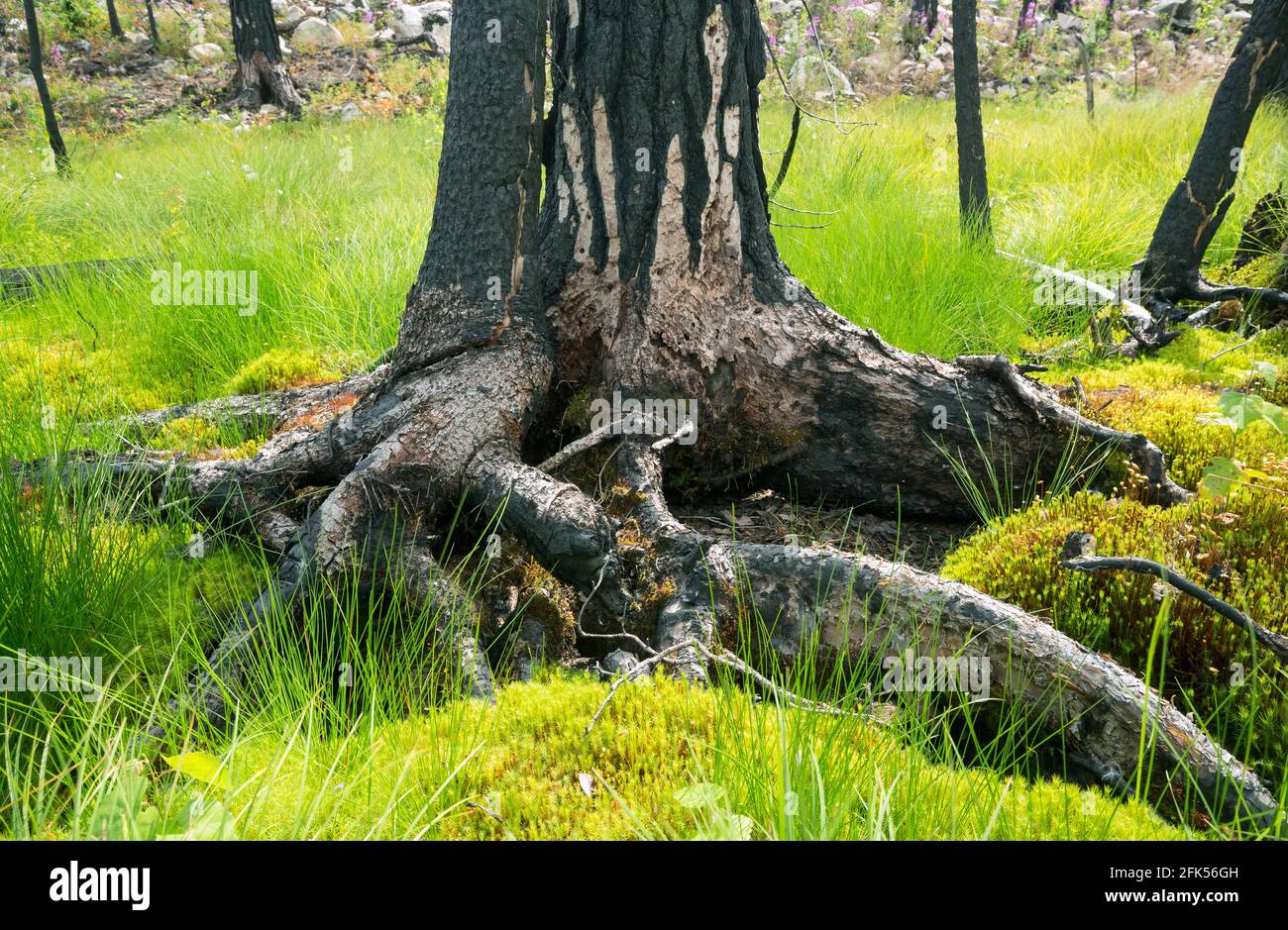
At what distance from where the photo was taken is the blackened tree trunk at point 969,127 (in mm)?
5973

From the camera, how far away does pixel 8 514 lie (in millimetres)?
2402

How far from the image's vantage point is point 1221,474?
261 cm

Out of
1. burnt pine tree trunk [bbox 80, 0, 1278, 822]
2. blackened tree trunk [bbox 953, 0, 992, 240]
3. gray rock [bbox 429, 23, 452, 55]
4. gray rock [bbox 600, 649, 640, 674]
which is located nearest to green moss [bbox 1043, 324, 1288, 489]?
burnt pine tree trunk [bbox 80, 0, 1278, 822]

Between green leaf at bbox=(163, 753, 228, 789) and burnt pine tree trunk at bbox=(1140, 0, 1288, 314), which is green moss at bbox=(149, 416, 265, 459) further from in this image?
burnt pine tree trunk at bbox=(1140, 0, 1288, 314)

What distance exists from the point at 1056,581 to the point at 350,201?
702cm

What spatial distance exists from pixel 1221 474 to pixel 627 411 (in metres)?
2.02

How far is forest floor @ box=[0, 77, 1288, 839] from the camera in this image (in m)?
1.80

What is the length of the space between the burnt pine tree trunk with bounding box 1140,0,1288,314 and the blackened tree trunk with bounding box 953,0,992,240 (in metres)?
1.16

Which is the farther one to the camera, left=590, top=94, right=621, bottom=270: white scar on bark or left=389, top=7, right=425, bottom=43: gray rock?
left=389, top=7, right=425, bottom=43: gray rock

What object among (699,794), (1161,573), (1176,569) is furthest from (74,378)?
(1176,569)

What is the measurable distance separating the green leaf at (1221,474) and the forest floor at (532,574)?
6.2 inches

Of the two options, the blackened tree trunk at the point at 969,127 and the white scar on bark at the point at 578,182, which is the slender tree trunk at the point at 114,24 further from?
the white scar on bark at the point at 578,182

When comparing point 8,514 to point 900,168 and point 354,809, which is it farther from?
point 900,168
